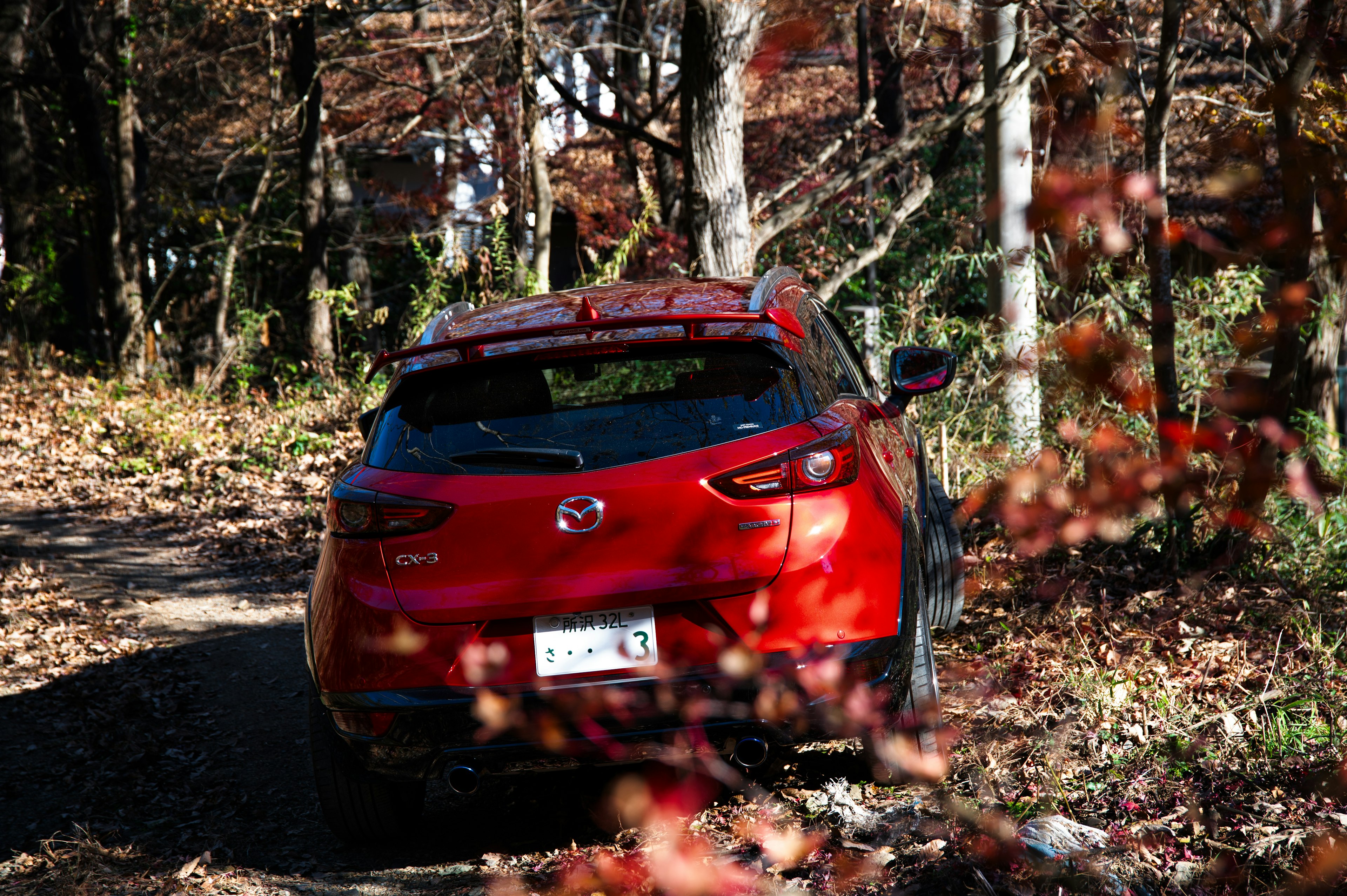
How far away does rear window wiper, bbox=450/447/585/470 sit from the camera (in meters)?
3.37

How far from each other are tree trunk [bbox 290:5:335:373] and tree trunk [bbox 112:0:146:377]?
7.84ft

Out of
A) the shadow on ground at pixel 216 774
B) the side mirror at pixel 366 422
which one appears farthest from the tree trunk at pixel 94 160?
the side mirror at pixel 366 422

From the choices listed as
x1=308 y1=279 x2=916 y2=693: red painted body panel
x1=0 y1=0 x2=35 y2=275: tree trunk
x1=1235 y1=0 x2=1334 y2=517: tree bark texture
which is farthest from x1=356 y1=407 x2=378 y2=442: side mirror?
x1=0 y1=0 x2=35 y2=275: tree trunk

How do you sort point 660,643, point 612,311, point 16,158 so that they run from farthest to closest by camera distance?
point 16,158 → point 612,311 → point 660,643

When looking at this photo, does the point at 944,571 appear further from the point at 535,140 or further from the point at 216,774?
the point at 535,140

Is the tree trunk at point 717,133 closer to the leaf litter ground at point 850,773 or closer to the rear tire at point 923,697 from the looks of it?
the leaf litter ground at point 850,773

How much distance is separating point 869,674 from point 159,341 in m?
19.1

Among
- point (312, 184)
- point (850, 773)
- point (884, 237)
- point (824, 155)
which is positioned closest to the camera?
point (850, 773)

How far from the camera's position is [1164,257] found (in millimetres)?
5590

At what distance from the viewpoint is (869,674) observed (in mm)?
3348

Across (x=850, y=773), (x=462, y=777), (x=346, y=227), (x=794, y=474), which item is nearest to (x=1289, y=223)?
(x=794, y=474)

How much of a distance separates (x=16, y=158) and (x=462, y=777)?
1932 cm

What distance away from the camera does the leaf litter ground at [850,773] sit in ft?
11.1

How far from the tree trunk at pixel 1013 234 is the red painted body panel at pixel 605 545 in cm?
523
